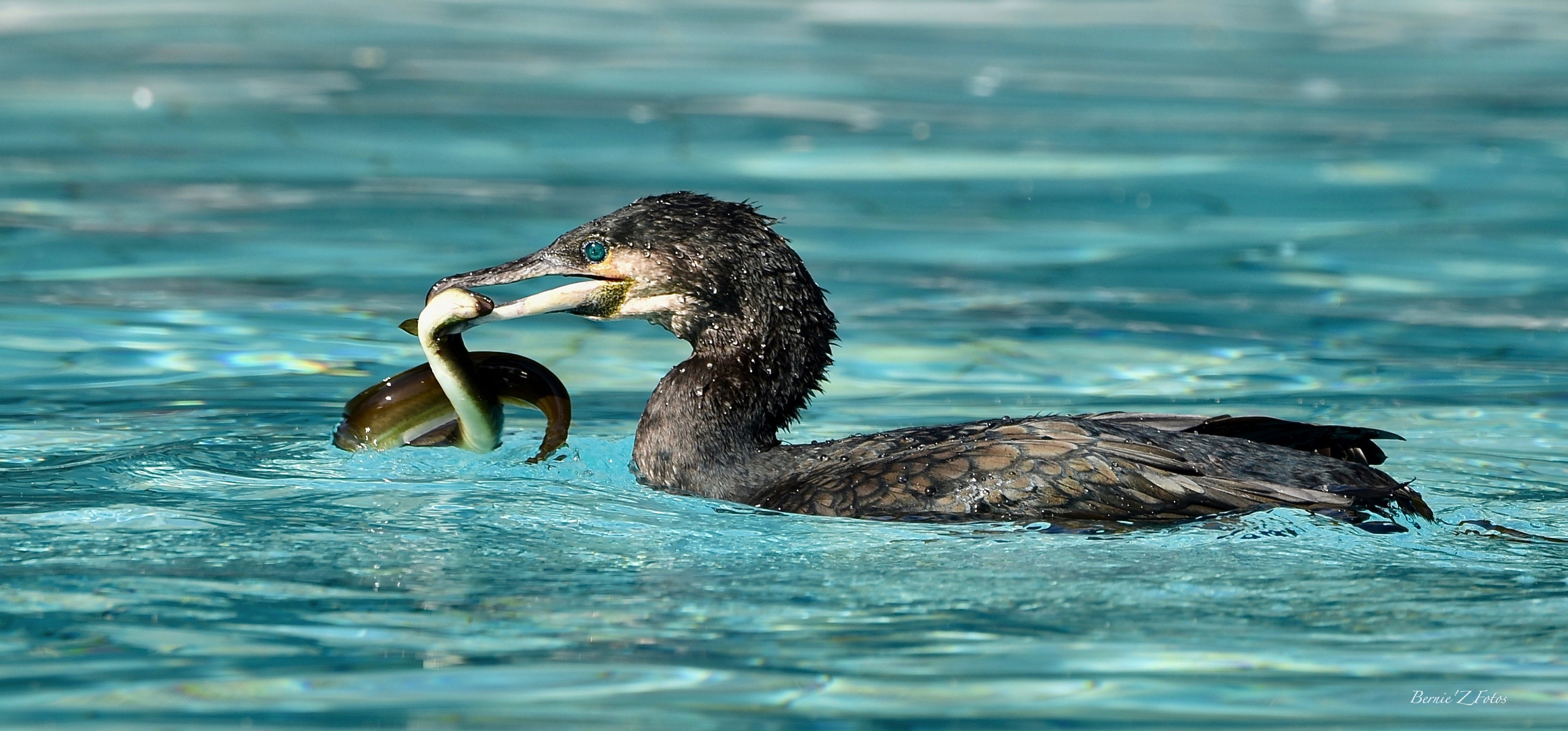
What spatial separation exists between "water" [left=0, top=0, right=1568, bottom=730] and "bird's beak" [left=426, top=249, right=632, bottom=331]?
22.2 inches

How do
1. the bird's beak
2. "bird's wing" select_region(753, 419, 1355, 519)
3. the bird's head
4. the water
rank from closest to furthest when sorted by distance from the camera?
1. the water
2. "bird's wing" select_region(753, 419, 1355, 519)
3. the bird's beak
4. the bird's head

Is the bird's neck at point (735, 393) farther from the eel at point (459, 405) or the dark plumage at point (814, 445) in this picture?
the eel at point (459, 405)

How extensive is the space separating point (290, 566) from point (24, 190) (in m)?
8.36

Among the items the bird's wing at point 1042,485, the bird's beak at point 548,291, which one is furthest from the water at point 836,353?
the bird's beak at point 548,291

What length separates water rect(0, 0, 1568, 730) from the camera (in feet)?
16.4

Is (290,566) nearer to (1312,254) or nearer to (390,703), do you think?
(390,703)

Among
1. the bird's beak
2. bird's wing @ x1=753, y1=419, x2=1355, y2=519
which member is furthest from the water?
the bird's beak

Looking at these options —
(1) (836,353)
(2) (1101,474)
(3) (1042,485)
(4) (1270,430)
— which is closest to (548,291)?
(3) (1042,485)

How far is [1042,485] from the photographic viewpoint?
240 inches

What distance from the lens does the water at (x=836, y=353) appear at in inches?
197

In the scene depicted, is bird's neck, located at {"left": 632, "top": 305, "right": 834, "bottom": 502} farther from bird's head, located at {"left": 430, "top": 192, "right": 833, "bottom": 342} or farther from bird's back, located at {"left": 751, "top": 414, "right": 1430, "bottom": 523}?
bird's back, located at {"left": 751, "top": 414, "right": 1430, "bottom": 523}

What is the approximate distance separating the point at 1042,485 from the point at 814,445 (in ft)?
3.69

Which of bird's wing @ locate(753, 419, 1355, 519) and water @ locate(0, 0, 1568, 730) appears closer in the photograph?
water @ locate(0, 0, 1568, 730)

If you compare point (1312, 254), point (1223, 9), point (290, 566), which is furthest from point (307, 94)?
point (290, 566)
